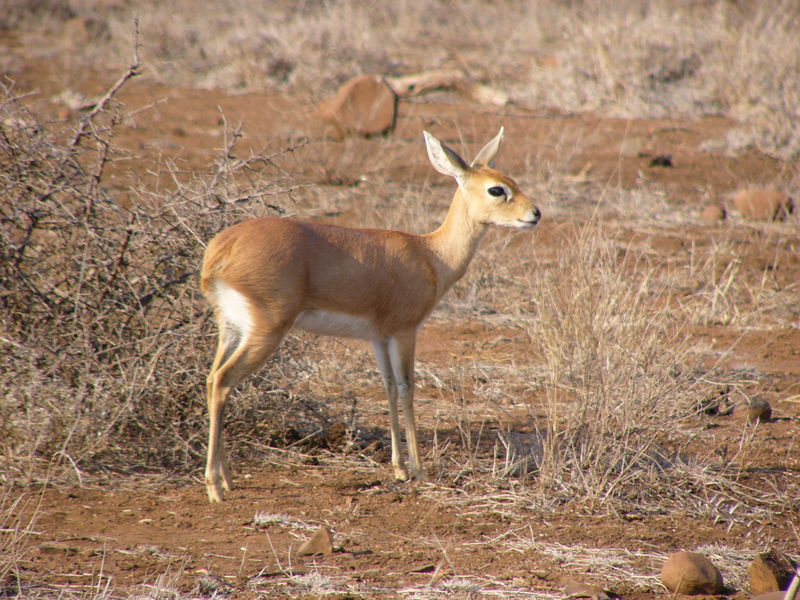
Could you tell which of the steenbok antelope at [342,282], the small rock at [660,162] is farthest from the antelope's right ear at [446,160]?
the small rock at [660,162]

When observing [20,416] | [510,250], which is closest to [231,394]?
[20,416]

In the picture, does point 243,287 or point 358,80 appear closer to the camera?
point 243,287

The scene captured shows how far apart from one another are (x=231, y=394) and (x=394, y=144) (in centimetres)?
763

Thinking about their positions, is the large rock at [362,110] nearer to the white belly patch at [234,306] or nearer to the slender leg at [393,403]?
the slender leg at [393,403]

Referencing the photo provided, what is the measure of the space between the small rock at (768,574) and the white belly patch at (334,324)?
2.09m

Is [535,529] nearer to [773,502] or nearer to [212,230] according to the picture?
[773,502]

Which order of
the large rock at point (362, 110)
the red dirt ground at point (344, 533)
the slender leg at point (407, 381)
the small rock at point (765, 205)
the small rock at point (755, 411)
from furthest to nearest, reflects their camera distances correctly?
the large rock at point (362, 110) → the small rock at point (765, 205) → the small rock at point (755, 411) → the slender leg at point (407, 381) → the red dirt ground at point (344, 533)

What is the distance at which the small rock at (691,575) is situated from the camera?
373 cm

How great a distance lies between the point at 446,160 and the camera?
17.4 ft

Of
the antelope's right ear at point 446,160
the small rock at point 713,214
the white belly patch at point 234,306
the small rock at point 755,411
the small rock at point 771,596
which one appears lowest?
the small rock at point 713,214

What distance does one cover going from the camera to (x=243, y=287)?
14.7ft

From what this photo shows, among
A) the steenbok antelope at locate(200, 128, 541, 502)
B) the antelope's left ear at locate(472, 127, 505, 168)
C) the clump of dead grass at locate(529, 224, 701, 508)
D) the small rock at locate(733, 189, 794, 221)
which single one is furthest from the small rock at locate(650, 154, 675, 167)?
the steenbok antelope at locate(200, 128, 541, 502)

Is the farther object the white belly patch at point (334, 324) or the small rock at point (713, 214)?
the small rock at point (713, 214)

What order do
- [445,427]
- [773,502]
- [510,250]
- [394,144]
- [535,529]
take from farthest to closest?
[394,144]
[510,250]
[445,427]
[773,502]
[535,529]
